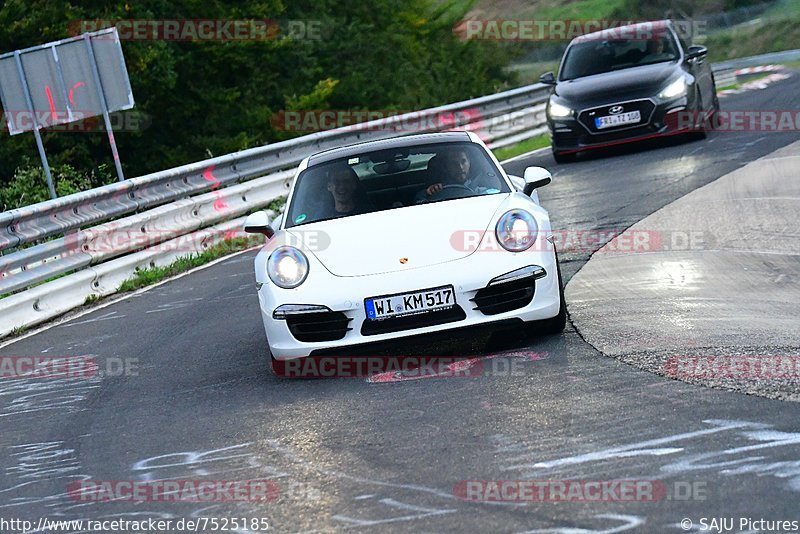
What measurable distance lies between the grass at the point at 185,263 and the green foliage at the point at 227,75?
7.71m

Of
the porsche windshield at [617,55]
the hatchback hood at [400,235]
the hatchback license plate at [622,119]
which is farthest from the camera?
the porsche windshield at [617,55]

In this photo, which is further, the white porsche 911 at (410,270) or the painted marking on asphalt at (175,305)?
the painted marking on asphalt at (175,305)

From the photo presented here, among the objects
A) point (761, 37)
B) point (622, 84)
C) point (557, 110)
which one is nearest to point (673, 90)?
point (622, 84)

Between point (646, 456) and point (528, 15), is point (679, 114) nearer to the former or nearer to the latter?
point (646, 456)

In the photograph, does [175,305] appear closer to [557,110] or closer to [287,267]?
[287,267]

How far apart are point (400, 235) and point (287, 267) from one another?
0.66m

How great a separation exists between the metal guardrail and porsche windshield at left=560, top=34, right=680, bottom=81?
11.2ft

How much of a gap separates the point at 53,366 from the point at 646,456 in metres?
5.46

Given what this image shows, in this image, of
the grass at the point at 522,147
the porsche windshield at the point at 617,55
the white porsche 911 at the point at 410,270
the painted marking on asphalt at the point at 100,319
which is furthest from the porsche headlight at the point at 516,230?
the grass at the point at 522,147

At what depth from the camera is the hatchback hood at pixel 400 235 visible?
730cm

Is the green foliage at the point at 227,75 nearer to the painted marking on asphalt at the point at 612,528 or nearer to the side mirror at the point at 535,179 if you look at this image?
the side mirror at the point at 535,179

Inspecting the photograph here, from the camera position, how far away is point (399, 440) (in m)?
5.72

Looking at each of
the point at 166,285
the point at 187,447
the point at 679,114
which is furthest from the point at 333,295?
the point at 679,114

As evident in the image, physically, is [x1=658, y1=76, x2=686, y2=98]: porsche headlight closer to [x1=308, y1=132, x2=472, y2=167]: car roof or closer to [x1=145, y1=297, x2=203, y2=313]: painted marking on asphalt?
[x1=145, y1=297, x2=203, y2=313]: painted marking on asphalt
